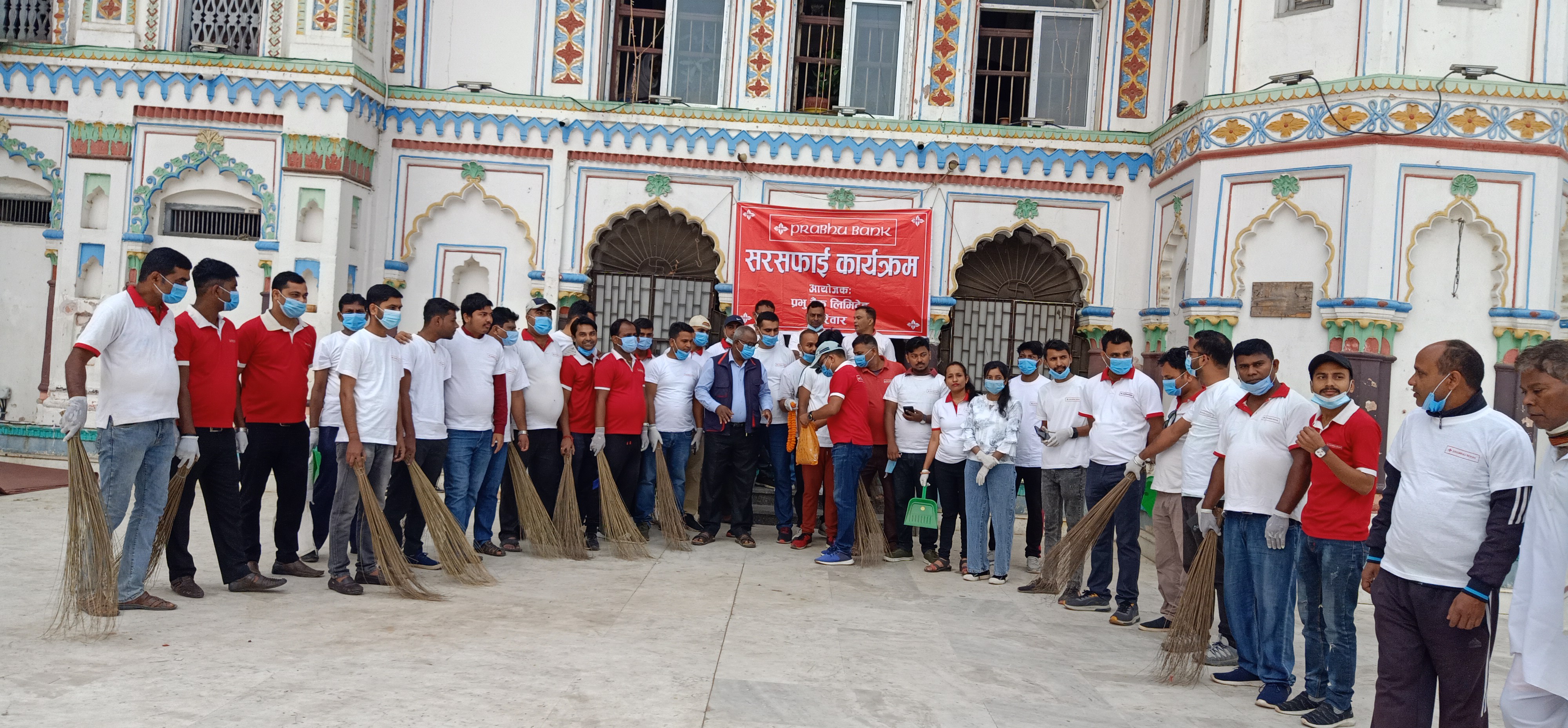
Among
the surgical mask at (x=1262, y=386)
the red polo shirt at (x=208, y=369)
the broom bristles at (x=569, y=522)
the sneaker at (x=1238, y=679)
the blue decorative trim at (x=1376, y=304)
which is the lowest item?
the sneaker at (x=1238, y=679)

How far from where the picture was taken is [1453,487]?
13.1 ft

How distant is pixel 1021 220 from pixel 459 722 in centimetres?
1016

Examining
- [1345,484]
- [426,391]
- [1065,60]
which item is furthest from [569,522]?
[1065,60]

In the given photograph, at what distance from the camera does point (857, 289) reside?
41.1 ft

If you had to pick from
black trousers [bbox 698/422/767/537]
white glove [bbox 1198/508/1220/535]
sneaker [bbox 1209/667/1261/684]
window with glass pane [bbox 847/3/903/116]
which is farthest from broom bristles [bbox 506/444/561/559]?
→ window with glass pane [bbox 847/3/903/116]

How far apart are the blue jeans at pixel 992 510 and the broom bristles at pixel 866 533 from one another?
710mm

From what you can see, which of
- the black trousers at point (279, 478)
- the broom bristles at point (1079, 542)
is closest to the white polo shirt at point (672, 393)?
the black trousers at point (279, 478)

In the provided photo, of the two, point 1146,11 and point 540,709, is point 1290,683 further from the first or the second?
point 1146,11

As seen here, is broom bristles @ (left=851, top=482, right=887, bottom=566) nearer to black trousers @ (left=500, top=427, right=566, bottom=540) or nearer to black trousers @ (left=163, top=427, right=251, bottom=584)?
black trousers @ (left=500, top=427, right=566, bottom=540)

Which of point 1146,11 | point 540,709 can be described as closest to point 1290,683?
point 540,709

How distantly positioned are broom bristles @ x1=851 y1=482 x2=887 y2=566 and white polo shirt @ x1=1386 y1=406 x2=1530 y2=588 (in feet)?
15.3

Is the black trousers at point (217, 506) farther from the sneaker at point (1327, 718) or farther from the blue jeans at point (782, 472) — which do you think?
the sneaker at point (1327, 718)

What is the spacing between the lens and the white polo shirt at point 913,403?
8.65 metres

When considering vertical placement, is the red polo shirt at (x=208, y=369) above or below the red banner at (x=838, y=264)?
below
